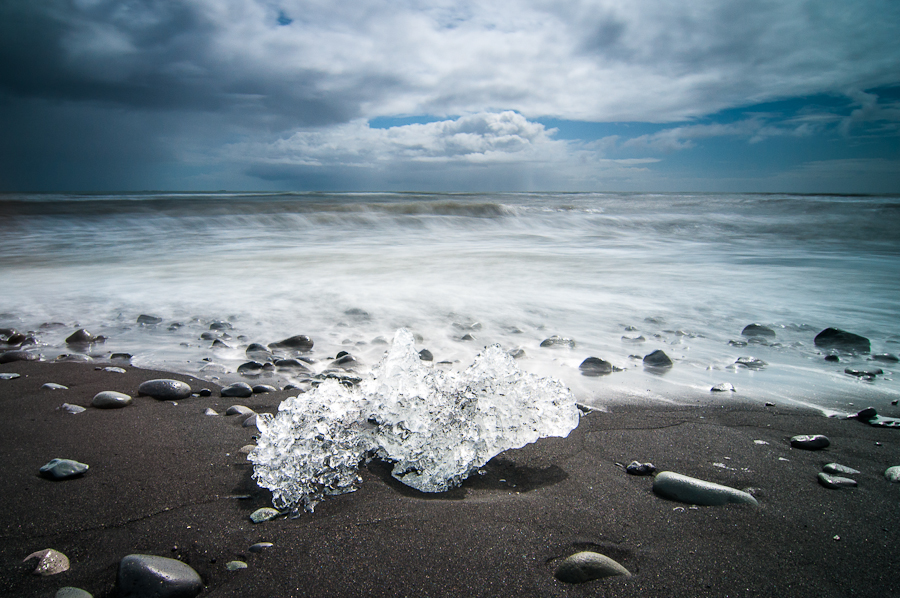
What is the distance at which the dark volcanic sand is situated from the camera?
1060 mm

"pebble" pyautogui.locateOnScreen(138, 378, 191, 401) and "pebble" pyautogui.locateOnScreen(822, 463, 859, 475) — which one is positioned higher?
"pebble" pyautogui.locateOnScreen(822, 463, 859, 475)

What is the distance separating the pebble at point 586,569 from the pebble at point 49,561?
1135 mm

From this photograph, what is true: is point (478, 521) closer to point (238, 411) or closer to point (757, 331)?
point (238, 411)

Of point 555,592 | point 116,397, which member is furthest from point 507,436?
point 116,397

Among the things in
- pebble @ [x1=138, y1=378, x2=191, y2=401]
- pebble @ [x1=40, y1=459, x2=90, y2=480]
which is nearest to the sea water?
pebble @ [x1=138, y1=378, x2=191, y2=401]

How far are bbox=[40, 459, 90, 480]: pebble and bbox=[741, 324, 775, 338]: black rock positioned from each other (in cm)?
397

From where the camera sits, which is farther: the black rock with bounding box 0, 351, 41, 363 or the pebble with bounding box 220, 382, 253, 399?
the black rock with bounding box 0, 351, 41, 363

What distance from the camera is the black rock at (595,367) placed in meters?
2.72

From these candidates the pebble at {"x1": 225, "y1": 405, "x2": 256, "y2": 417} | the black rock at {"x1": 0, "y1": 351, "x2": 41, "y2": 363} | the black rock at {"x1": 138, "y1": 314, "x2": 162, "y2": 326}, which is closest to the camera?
the pebble at {"x1": 225, "y1": 405, "x2": 256, "y2": 417}

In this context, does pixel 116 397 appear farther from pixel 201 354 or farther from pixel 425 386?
pixel 425 386

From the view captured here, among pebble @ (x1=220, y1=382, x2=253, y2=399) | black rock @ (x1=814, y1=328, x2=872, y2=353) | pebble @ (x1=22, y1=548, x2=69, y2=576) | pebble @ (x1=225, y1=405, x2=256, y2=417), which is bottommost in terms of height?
pebble @ (x1=220, y1=382, x2=253, y2=399)

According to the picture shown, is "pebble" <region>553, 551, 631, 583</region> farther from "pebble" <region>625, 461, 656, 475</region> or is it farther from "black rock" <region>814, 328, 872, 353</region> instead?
"black rock" <region>814, 328, 872, 353</region>

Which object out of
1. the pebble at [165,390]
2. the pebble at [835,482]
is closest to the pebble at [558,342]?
the pebble at [835,482]

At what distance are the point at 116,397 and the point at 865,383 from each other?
3.69 metres
